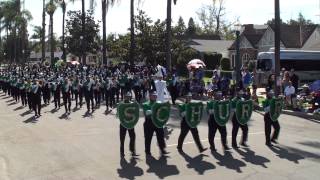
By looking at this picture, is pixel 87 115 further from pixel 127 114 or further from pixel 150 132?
pixel 150 132

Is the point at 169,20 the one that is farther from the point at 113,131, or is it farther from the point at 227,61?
the point at 227,61

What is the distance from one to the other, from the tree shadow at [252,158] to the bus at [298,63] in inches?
958

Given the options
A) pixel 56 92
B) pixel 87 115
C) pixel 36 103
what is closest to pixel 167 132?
pixel 87 115

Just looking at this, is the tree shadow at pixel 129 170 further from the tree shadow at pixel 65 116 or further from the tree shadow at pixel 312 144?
the tree shadow at pixel 65 116

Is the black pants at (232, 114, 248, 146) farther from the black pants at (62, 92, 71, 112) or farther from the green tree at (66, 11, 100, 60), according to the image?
the green tree at (66, 11, 100, 60)

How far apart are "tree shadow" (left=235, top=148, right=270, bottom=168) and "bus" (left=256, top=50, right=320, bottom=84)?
79.9ft

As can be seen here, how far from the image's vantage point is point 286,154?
1402 centimetres

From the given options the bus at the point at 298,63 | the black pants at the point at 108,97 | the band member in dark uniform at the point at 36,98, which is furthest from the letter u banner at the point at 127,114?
the bus at the point at 298,63

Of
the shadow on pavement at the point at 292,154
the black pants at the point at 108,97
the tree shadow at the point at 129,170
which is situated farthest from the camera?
the black pants at the point at 108,97

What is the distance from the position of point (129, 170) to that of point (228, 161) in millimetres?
2448

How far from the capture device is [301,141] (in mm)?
16156

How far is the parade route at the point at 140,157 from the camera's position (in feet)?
39.0

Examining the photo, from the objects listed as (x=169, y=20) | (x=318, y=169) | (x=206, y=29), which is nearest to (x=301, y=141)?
(x=318, y=169)

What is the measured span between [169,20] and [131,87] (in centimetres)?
587
